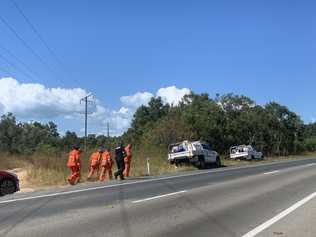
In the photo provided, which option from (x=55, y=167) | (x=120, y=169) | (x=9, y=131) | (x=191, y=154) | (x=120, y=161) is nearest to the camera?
(x=120, y=169)

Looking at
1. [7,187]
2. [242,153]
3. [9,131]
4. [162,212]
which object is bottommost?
[162,212]

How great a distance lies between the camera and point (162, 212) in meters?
13.7

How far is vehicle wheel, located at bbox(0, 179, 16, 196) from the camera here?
21.3 meters

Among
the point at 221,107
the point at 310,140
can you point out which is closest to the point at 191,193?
the point at 221,107

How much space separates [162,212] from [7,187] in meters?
9.56

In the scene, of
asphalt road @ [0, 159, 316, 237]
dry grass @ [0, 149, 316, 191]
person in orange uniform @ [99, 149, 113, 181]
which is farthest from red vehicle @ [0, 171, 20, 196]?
person in orange uniform @ [99, 149, 113, 181]

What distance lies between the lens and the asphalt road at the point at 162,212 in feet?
36.3

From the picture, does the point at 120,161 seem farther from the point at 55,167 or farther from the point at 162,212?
the point at 162,212

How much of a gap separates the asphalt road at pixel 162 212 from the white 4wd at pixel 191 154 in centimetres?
1900

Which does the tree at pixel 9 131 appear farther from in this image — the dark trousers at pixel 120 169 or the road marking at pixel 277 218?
the road marking at pixel 277 218

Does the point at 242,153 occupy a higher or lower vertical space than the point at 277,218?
higher

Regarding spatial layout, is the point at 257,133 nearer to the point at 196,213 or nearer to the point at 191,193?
the point at 191,193

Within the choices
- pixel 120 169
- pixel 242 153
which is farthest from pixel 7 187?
pixel 242 153

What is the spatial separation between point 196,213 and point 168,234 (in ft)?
10.1
